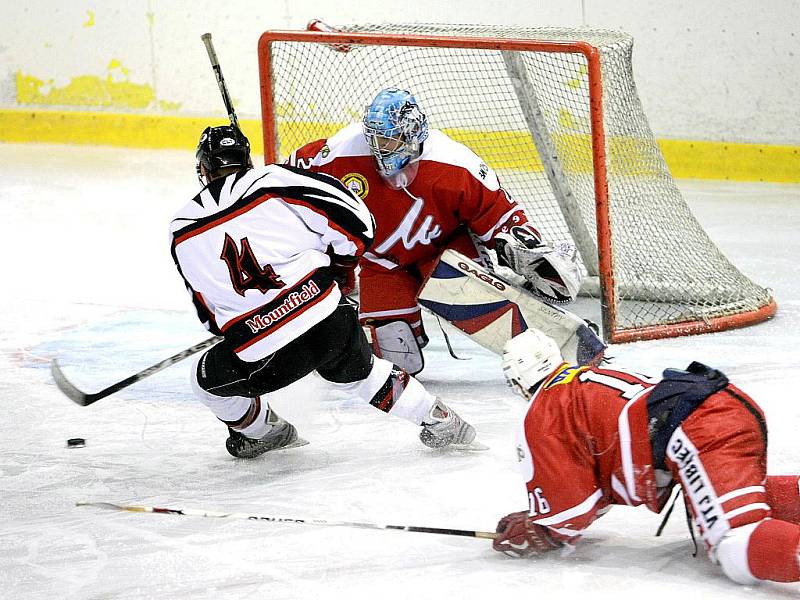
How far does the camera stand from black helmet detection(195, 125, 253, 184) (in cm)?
276

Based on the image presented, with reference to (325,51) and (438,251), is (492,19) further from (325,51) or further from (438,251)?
(438,251)

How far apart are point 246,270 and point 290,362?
0.81 ft

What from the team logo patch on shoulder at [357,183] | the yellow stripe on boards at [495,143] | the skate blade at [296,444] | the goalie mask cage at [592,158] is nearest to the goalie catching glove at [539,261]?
the goalie mask cage at [592,158]

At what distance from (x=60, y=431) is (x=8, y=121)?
5390 millimetres

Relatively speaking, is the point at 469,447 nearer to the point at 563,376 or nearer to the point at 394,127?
the point at 563,376

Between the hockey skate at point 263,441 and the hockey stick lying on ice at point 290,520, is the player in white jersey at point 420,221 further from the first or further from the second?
the hockey stick lying on ice at point 290,520

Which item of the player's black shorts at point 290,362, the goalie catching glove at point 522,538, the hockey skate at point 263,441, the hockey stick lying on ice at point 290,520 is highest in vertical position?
the player's black shorts at point 290,362

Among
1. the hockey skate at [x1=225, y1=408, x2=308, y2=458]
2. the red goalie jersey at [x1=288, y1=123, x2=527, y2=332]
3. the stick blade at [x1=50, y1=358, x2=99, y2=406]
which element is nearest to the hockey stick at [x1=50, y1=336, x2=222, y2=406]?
the stick blade at [x1=50, y1=358, x2=99, y2=406]

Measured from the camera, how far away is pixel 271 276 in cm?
267

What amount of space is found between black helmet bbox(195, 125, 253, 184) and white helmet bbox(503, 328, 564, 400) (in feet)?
2.98

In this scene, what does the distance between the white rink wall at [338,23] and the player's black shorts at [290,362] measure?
417 cm

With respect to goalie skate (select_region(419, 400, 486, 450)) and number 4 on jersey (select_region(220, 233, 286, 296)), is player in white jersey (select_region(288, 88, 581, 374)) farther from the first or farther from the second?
number 4 on jersey (select_region(220, 233, 286, 296))

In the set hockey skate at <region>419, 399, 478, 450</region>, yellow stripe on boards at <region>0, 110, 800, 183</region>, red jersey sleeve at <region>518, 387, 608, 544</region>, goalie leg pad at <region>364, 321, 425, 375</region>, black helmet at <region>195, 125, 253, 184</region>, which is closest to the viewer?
red jersey sleeve at <region>518, 387, 608, 544</region>

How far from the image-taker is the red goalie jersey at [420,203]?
11.4 ft
